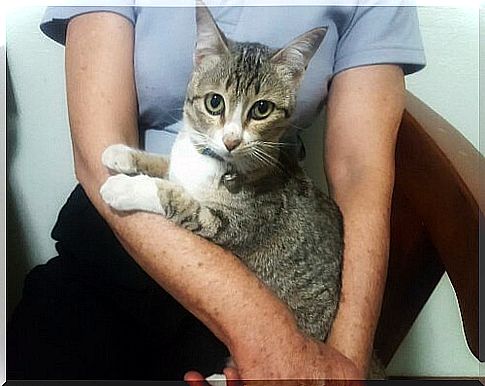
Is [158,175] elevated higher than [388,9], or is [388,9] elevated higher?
[388,9]

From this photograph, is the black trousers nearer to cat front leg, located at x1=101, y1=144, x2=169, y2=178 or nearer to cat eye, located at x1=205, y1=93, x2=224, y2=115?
cat front leg, located at x1=101, y1=144, x2=169, y2=178

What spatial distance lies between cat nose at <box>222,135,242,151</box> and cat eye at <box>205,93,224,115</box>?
45 millimetres

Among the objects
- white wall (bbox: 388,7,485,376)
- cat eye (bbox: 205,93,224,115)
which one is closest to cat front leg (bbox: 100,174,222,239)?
cat eye (bbox: 205,93,224,115)

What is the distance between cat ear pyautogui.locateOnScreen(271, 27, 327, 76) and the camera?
1055mm

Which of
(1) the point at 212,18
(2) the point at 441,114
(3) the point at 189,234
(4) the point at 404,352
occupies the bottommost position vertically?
(4) the point at 404,352

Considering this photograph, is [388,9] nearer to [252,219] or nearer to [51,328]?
[252,219]

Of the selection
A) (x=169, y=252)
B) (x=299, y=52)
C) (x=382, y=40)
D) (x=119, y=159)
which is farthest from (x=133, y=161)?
(x=382, y=40)

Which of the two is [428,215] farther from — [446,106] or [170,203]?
[170,203]

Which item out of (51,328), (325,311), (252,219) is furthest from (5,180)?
(325,311)

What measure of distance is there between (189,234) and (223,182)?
0.08 metres

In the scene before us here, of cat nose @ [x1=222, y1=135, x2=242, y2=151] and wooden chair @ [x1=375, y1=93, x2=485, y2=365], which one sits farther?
wooden chair @ [x1=375, y1=93, x2=485, y2=365]

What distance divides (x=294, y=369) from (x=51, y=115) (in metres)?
0.46

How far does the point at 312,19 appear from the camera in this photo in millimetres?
1079

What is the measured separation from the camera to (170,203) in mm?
1028
